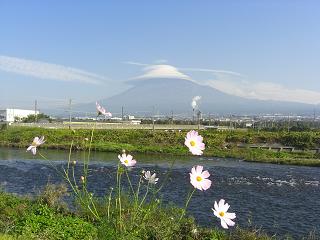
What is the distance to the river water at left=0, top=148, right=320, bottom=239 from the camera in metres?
15.2

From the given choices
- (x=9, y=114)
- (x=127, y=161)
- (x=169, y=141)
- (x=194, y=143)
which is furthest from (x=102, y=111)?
(x=9, y=114)

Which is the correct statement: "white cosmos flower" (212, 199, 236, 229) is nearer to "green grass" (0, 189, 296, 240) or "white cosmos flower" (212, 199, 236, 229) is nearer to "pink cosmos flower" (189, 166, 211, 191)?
"pink cosmos flower" (189, 166, 211, 191)

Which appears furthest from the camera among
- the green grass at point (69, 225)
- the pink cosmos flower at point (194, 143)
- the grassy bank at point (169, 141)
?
the grassy bank at point (169, 141)

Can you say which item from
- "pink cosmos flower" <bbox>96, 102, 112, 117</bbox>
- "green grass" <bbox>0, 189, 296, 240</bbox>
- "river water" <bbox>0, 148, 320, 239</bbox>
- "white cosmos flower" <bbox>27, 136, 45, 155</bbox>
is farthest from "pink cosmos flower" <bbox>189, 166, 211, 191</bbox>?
"river water" <bbox>0, 148, 320, 239</bbox>

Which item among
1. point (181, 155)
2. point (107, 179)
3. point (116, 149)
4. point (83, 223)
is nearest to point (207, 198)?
point (107, 179)

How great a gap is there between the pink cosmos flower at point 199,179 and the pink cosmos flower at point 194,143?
6.4 inches

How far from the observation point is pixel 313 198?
19656 millimetres

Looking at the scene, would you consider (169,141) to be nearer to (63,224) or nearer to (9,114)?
(63,224)

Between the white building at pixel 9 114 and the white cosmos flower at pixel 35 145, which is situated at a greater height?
the white cosmos flower at pixel 35 145

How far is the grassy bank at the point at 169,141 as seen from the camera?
122 feet

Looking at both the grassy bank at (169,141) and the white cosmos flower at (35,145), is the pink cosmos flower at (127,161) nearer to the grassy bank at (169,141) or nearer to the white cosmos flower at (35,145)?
the white cosmos flower at (35,145)

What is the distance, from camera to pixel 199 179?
3.34 metres

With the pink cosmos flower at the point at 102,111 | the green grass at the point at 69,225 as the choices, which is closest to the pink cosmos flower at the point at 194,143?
the pink cosmos flower at the point at 102,111

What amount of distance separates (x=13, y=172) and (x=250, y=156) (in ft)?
56.2
